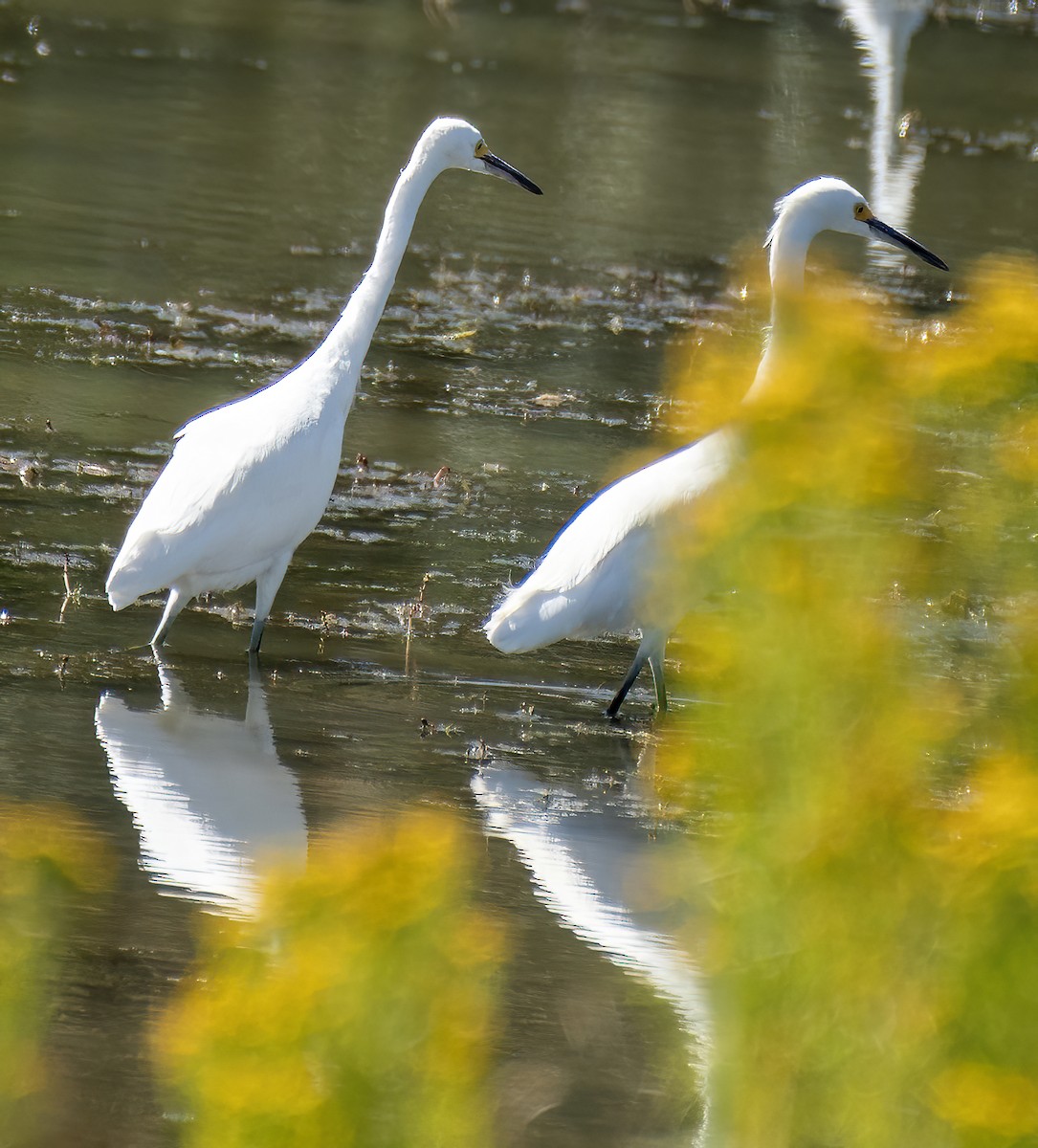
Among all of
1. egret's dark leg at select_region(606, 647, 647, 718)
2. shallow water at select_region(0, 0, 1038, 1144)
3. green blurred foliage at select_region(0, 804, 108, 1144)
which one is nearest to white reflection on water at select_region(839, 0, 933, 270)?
shallow water at select_region(0, 0, 1038, 1144)

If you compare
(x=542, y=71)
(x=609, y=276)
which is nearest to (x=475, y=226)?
(x=609, y=276)

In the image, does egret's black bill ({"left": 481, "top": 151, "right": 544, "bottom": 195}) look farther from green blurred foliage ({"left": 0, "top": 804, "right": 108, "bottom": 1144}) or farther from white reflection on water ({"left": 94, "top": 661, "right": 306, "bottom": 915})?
green blurred foliage ({"left": 0, "top": 804, "right": 108, "bottom": 1144})

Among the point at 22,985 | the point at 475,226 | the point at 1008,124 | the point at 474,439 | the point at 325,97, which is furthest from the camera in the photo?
the point at 1008,124

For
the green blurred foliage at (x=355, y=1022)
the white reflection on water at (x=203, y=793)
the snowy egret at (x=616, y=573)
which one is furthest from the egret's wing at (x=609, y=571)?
the green blurred foliage at (x=355, y=1022)

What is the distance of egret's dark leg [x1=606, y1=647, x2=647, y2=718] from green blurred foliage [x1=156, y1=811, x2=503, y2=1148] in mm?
3874

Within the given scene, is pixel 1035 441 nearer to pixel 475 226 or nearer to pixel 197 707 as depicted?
pixel 197 707

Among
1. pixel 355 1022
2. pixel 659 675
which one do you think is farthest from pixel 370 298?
pixel 355 1022

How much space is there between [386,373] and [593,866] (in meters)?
4.73

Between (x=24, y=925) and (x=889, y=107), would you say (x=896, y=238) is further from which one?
(x=889, y=107)

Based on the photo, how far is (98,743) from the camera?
15.4 feet

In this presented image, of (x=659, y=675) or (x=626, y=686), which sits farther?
(x=659, y=675)

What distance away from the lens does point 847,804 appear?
177 cm

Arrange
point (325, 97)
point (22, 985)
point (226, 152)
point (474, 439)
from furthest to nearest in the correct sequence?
point (325, 97)
point (226, 152)
point (474, 439)
point (22, 985)

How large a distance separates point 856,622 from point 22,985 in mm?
858
